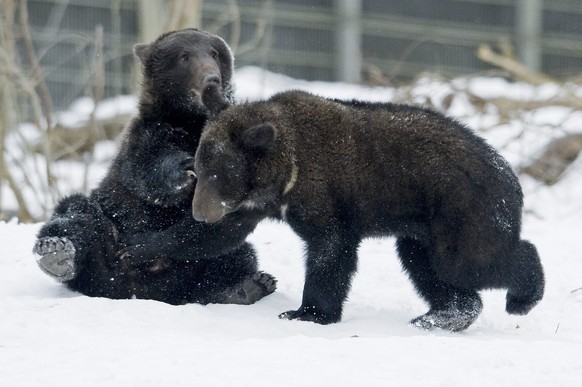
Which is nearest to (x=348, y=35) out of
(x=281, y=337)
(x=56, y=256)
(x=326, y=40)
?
(x=326, y=40)

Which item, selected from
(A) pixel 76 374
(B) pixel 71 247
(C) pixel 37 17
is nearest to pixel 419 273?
(B) pixel 71 247

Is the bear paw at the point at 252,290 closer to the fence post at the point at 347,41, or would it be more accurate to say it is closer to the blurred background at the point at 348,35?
the blurred background at the point at 348,35

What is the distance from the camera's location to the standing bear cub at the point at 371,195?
5785 millimetres

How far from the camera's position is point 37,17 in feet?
53.2

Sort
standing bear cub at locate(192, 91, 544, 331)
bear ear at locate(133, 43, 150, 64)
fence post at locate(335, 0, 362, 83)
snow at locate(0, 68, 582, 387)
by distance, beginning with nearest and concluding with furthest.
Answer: snow at locate(0, 68, 582, 387) < standing bear cub at locate(192, 91, 544, 331) < bear ear at locate(133, 43, 150, 64) < fence post at locate(335, 0, 362, 83)

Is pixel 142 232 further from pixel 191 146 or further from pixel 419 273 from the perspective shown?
pixel 419 273

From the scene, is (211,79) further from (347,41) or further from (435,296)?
(347,41)

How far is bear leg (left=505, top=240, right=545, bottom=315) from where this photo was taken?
598 centimetres

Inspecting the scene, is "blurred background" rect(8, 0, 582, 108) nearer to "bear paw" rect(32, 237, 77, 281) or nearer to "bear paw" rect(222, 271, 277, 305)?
"bear paw" rect(222, 271, 277, 305)

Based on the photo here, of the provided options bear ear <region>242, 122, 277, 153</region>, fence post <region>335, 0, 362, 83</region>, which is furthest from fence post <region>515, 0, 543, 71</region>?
bear ear <region>242, 122, 277, 153</region>

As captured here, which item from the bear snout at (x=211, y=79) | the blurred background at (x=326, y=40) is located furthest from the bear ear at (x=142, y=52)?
the blurred background at (x=326, y=40)

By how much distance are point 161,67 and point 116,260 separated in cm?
124

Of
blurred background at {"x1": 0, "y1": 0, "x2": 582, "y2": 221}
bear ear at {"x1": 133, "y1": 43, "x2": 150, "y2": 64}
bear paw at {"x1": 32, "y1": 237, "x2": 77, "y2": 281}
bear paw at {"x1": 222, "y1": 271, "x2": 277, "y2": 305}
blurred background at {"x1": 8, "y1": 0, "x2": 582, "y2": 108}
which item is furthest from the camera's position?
blurred background at {"x1": 8, "y1": 0, "x2": 582, "y2": 108}

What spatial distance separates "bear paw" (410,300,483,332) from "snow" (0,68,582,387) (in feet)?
0.23
